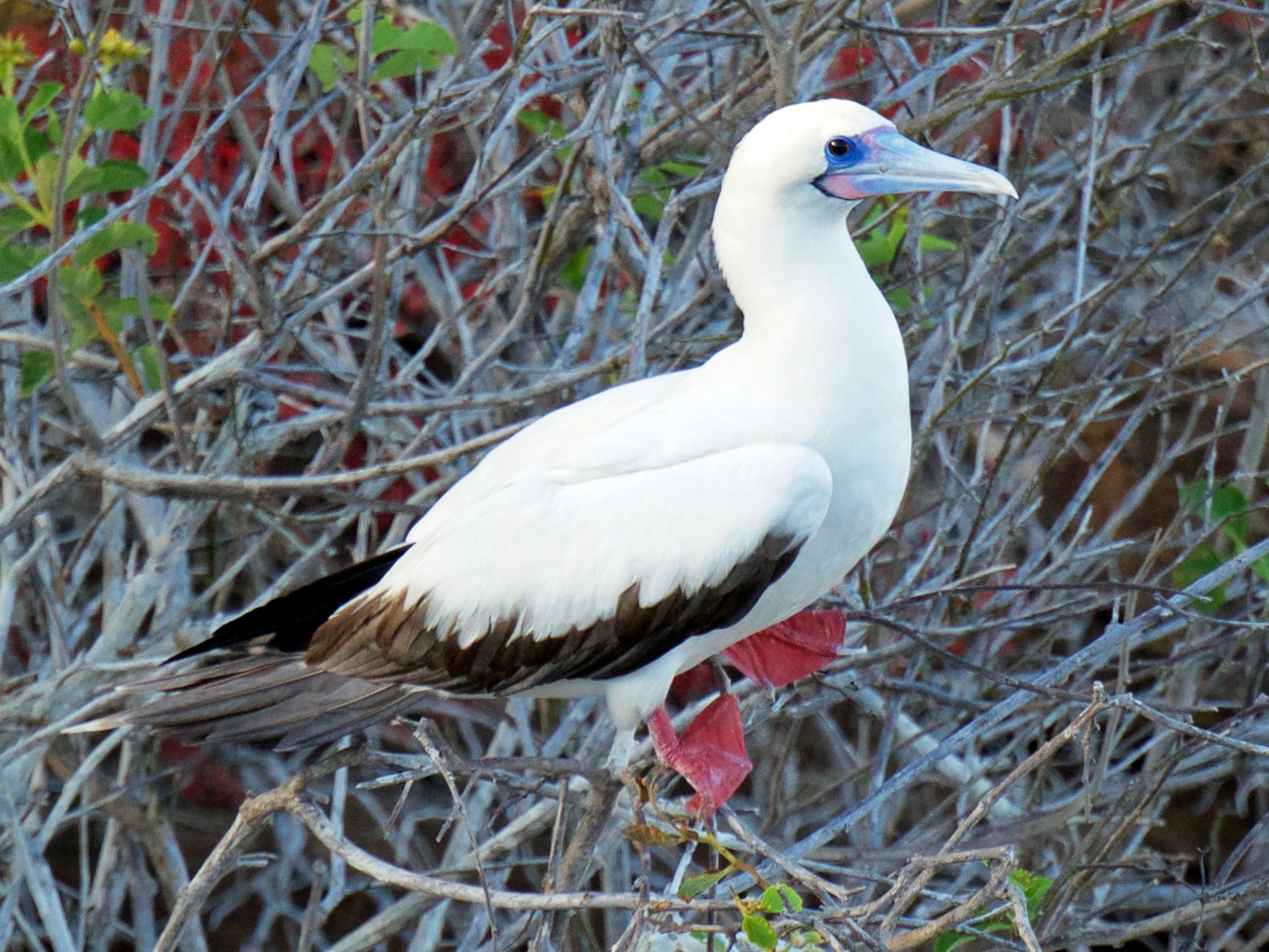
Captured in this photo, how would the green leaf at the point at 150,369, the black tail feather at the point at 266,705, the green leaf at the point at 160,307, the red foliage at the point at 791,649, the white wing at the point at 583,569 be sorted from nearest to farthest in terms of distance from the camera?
the white wing at the point at 583,569 → the black tail feather at the point at 266,705 → the red foliage at the point at 791,649 → the green leaf at the point at 160,307 → the green leaf at the point at 150,369

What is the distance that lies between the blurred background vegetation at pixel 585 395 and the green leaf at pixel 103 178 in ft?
0.05

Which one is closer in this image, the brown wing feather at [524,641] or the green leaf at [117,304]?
the brown wing feather at [524,641]

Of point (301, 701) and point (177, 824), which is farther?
point (177, 824)

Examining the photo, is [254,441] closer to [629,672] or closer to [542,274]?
[542,274]

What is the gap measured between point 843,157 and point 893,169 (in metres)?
0.08

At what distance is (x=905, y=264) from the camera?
3.58 m

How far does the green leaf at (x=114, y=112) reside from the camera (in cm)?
253

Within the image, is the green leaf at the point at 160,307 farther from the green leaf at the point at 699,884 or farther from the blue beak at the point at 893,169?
the green leaf at the point at 699,884

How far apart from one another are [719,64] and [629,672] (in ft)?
6.10

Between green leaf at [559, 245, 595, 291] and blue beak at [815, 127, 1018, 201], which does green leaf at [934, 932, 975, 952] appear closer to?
blue beak at [815, 127, 1018, 201]

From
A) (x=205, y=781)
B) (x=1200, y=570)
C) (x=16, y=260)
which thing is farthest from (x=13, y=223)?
(x=205, y=781)

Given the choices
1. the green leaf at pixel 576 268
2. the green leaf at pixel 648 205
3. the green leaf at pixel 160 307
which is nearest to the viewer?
the green leaf at pixel 160 307

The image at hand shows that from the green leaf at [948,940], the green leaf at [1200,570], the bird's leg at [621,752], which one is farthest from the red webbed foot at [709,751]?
the green leaf at [1200,570]

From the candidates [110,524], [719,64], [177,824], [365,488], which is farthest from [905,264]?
[177,824]
